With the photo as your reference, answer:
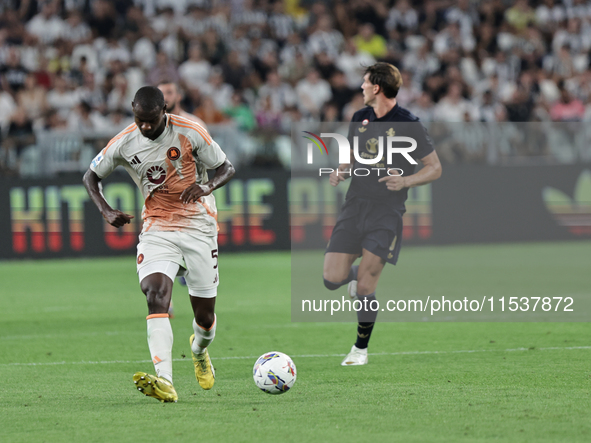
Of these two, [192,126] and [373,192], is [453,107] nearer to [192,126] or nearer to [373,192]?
[373,192]

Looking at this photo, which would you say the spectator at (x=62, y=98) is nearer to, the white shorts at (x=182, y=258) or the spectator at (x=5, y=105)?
the spectator at (x=5, y=105)

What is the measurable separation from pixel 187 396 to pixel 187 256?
0.95 meters

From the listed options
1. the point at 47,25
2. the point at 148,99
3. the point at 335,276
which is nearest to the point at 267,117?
the point at 47,25

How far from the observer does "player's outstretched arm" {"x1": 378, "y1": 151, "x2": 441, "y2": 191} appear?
738cm

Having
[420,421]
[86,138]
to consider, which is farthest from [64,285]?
[420,421]

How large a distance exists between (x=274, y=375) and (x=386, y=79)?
2730mm

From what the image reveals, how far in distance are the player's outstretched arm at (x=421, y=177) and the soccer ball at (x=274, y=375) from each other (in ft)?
6.50

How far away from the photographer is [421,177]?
739cm

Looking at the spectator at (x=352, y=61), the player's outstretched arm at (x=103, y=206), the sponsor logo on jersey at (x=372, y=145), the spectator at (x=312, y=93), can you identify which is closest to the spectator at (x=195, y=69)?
the spectator at (x=312, y=93)

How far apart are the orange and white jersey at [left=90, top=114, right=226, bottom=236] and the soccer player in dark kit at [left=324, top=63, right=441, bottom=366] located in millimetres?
1510

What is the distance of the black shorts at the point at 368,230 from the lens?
24.7 feet

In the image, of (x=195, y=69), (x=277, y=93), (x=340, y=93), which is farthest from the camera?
(x=340, y=93)

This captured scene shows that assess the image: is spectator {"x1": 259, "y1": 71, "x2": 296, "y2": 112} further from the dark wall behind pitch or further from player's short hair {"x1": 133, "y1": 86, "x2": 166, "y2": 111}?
player's short hair {"x1": 133, "y1": 86, "x2": 166, "y2": 111}

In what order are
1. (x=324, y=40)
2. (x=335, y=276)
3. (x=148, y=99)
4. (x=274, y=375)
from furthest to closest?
(x=324, y=40), (x=335, y=276), (x=274, y=375), (x=148, y=99)
